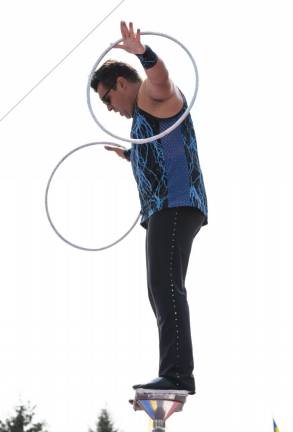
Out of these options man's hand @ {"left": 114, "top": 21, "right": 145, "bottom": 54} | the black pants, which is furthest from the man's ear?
the black pants

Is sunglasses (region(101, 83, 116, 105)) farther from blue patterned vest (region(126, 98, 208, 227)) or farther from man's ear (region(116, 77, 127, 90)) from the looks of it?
blue patterned vest (region(126, 98, 208, 227))

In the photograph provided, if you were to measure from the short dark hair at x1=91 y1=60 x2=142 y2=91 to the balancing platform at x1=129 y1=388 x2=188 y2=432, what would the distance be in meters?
1.91

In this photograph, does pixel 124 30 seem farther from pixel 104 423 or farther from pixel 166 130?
pixel 104 423

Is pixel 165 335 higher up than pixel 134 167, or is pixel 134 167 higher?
pixel 134 167

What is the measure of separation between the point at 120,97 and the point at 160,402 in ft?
6.17

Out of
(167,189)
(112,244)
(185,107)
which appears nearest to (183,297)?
(167,189)

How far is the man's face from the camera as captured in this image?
5672 millimetres

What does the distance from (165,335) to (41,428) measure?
3659 cm

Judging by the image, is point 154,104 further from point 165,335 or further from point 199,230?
point 165,335

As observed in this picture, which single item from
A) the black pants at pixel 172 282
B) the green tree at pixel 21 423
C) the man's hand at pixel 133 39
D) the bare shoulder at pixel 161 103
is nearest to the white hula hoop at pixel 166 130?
the bare shoulder at pixel 161 103

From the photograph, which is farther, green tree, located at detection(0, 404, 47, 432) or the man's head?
green tree, located at detection(0, 404, 47, 432)

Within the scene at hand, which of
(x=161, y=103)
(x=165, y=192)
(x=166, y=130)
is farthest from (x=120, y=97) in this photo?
(x=165, y=192)

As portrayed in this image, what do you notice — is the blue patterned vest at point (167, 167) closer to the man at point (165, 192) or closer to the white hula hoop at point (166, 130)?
the man at point (165, 192)

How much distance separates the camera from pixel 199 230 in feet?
18.7
